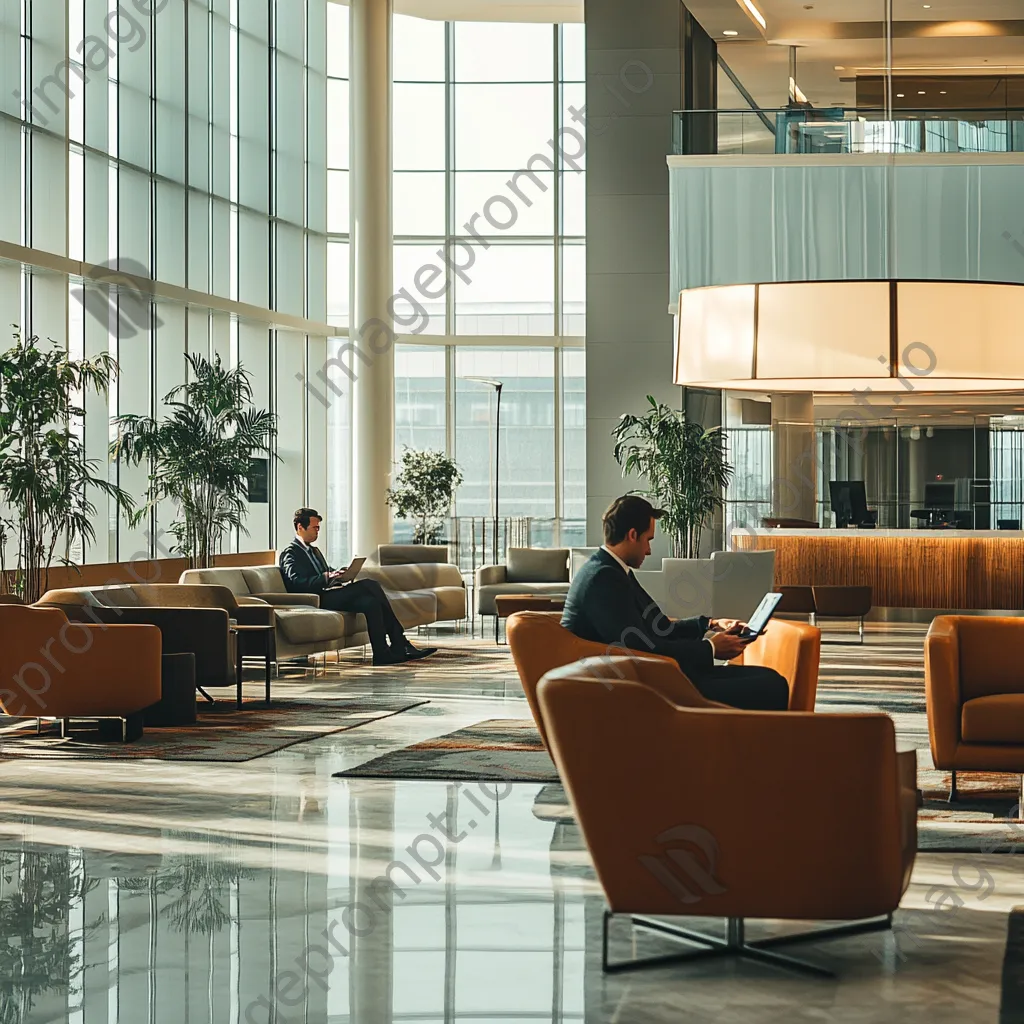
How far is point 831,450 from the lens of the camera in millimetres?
17656

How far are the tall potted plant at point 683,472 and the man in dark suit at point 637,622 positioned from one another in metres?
10.2

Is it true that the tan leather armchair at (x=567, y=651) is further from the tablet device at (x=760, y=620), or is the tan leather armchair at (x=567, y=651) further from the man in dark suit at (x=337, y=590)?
the man in dark suit at (x=337, y=590)

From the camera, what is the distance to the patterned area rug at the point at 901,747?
548 centimetres

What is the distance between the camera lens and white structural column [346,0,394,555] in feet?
60.8

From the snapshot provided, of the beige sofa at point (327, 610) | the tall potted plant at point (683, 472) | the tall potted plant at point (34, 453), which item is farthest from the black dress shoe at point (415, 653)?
the tall potted plant at point (683, 472)

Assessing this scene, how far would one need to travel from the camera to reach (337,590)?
1179 cm

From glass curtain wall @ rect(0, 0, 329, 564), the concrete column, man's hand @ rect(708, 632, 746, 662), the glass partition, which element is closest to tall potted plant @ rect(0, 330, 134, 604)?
glass curtain wall @ rect(0, 0, 329, 564)

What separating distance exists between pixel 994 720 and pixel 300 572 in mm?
6794

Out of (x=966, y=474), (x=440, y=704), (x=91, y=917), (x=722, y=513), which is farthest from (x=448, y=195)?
(x=91, y=917)

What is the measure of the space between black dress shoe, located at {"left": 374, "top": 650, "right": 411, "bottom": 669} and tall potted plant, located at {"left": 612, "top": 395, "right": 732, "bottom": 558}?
16.8 ft

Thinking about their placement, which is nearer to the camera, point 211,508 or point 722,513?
point 211,508

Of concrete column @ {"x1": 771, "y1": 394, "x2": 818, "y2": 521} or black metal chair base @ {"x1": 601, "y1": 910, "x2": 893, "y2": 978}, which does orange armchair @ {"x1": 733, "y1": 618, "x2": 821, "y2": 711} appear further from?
concrete column @ {"x1": 771, "y1": 394, "x2": 818, "y2": 521}

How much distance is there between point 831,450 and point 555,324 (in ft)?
15.3

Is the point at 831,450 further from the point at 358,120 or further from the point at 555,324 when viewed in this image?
the point at 358,120
